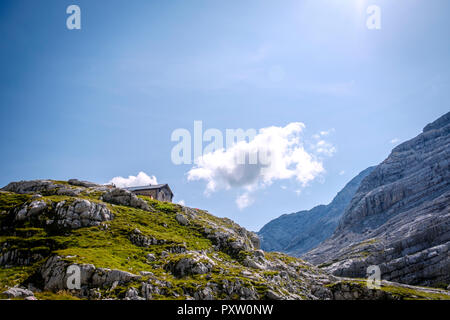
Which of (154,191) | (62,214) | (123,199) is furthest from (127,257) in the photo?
(154,191)

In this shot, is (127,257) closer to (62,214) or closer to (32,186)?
(62,214)

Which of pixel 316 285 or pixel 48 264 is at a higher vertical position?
pixel 48 264

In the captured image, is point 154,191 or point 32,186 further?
point 154,191

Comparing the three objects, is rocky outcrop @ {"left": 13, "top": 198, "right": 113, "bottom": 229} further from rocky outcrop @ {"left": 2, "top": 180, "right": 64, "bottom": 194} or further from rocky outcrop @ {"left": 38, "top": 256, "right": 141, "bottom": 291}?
rocky outcrop @ {"left": 2, "top": 180, "right": 64, "bottom": 194}

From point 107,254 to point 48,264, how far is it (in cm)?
872

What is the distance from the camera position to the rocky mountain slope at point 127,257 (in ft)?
136

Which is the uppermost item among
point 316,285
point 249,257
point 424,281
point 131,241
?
point 131,241

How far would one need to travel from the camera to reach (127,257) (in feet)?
169

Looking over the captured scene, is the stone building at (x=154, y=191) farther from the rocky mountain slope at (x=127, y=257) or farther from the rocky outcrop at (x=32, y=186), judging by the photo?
the rocky mountain slope at (x=127, y=257)

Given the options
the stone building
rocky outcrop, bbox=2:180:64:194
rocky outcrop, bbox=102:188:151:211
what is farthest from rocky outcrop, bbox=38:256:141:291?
the stone building

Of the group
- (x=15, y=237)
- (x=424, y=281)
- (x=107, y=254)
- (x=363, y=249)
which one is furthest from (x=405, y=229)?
(x=15, y=237)

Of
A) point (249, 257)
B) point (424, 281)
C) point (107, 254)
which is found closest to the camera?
point (107, 254)
